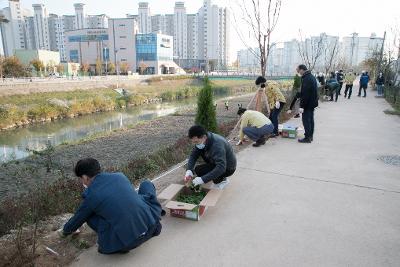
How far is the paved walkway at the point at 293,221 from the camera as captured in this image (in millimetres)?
3111

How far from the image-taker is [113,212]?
2879 mm

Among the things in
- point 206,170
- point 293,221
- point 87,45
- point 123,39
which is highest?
point 123,39

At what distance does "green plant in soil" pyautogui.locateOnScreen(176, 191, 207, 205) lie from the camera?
430 cm

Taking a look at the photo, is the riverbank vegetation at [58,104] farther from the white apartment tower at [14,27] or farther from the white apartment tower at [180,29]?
the white apartment tower at [14,27]

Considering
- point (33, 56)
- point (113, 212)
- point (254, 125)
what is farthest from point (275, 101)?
point (33, 56)

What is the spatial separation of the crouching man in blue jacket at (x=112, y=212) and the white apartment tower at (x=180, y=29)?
11062 cm

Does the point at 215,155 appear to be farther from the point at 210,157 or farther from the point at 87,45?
the point at 87,45

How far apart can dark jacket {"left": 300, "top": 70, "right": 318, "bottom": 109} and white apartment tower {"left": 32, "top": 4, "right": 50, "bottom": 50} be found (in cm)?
11797

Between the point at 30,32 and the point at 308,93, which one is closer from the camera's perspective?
the point at 308,93

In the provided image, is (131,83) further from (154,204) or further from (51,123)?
(154,204)

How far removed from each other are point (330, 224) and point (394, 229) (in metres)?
0.69

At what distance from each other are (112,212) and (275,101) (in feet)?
19.7

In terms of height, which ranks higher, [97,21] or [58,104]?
[97,21]

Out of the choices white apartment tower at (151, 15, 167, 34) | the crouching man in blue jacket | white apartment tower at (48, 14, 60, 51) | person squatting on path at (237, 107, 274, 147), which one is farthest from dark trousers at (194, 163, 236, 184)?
white apartment tower at (48, 14, 60, 51)
